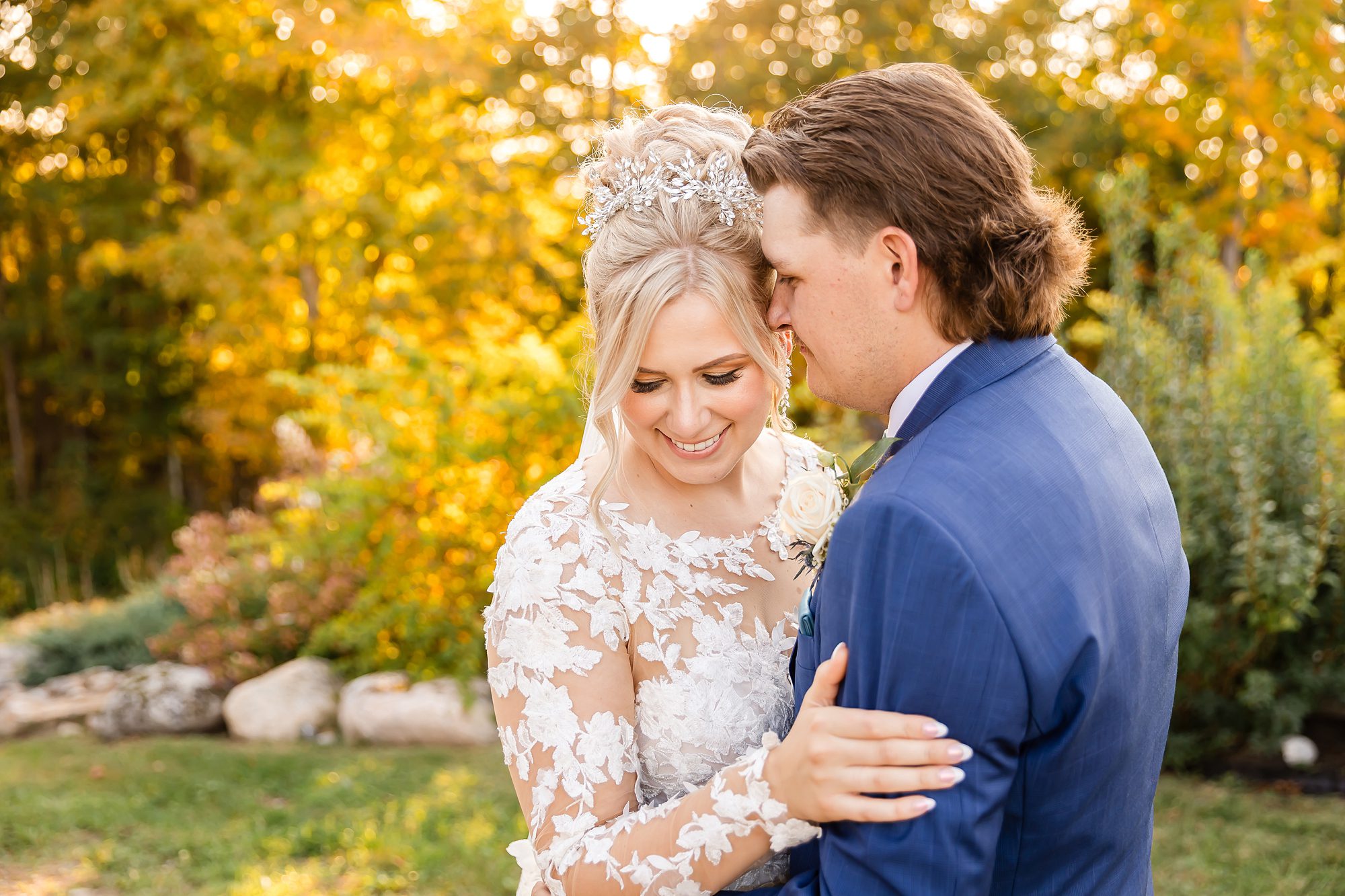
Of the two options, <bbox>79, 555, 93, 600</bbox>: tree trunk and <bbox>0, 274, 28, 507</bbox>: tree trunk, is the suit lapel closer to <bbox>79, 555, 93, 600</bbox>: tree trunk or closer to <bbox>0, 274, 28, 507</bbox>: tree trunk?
<bbox>79, 555, 93, 600</bbox>: tree trunk

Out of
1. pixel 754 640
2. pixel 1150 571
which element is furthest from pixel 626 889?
pixel 1150 571

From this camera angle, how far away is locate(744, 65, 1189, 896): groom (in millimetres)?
1550

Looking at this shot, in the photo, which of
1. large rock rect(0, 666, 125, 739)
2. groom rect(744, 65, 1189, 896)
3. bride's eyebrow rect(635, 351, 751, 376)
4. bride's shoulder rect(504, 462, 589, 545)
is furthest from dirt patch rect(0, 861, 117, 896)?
groom rect(744, 65, 1189, 896)

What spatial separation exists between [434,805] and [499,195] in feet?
25.5

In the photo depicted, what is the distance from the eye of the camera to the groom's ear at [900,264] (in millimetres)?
1846

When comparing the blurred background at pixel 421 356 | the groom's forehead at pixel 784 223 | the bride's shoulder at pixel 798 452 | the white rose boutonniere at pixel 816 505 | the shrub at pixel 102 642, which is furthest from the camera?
the shrub at pixel 102 642

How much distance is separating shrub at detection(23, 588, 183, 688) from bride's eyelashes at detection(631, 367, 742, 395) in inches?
302

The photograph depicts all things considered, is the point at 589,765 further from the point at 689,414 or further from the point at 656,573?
the point at 689,414

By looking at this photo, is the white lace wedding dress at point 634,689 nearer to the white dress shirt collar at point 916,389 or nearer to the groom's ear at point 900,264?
the white dress shirt collar at point 916,389

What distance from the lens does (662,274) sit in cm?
251

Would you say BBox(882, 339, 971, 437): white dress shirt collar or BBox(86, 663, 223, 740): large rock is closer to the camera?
BBox(882, 339, 971, 437): white dress shirt collar

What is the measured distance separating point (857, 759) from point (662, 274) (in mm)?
1270

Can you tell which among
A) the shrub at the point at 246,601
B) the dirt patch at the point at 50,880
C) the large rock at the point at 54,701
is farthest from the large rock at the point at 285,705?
the dirt patch at the point at 50,880

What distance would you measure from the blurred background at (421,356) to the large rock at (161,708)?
205mm
